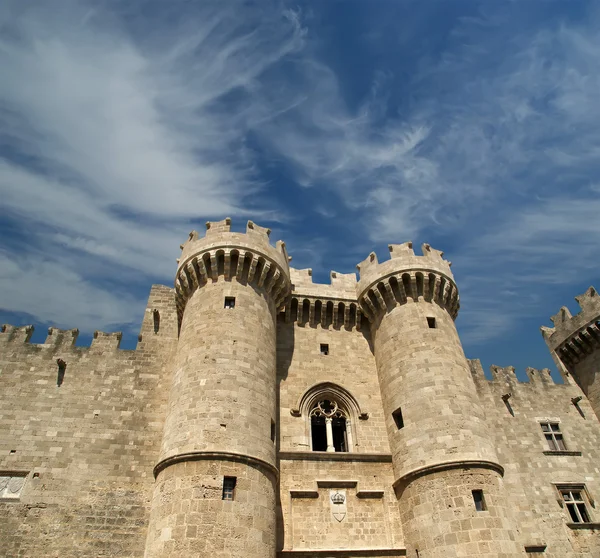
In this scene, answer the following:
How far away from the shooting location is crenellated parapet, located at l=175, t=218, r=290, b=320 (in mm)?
14312

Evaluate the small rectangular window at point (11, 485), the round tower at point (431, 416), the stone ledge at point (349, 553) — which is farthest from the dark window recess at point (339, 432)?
the small rectangular window at point (11, 485)

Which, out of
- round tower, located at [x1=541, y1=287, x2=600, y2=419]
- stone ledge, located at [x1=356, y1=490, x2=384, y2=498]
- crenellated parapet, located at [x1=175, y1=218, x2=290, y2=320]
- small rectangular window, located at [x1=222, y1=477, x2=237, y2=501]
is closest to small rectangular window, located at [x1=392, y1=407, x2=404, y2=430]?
stone ledge, located at [x1=356, y1=490, x2=384, y2=498]

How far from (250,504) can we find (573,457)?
1190 centimetres

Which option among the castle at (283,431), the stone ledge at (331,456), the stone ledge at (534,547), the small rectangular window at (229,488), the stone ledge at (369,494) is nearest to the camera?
the small rectangular window at (229,488)

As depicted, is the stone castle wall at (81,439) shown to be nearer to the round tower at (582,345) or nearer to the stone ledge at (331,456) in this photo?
the stone ledge at (331,456)

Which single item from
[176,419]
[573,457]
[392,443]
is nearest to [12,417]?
[176,419]

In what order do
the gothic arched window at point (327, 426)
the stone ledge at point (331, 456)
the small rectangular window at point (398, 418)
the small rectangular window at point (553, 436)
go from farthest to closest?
1. the small rectangular window at point (553, 436)
2. the gothic arched window at point (327, 426)
3. the small rectangular window at point (398, 418)
4. the stone ledge at point (331, 456)

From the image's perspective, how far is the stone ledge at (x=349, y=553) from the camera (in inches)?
442

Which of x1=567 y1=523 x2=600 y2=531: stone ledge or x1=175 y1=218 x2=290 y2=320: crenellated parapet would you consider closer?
x1=567 y1=523 x2=600 y2=531: stone ledge

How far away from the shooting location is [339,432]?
14.5 m

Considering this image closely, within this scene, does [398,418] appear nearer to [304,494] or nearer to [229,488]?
[304,494]

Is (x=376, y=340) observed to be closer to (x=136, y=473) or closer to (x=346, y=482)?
(x=346, y=482)

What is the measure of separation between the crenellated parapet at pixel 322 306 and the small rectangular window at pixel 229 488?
666cm

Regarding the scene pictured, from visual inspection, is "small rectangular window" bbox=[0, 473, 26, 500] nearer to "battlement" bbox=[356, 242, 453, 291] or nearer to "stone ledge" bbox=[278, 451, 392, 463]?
"stone ledge" bbox=[278, 451, 392, 463]
